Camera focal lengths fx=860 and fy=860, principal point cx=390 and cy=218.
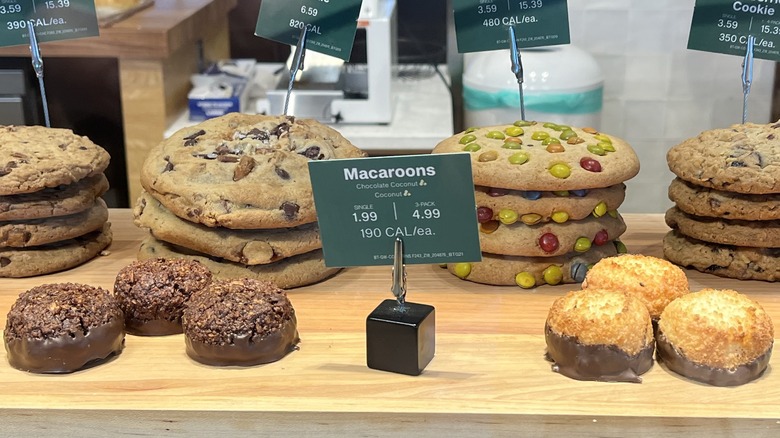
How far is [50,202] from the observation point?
5.72 ft

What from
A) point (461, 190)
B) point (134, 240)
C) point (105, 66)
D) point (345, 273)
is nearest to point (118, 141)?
point (105, 66)

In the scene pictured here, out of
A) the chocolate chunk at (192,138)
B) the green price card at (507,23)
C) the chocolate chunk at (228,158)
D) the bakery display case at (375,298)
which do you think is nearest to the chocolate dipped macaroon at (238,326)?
the bakery display case at (375,298)

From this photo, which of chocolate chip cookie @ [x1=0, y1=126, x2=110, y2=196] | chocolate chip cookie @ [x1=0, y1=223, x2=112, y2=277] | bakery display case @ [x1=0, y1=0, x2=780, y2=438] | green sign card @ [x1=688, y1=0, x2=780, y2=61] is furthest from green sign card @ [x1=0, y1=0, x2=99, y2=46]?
green sign card @ [x1=688, y1=0, x2=780, y2=61]

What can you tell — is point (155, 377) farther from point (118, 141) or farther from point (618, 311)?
point (118, 141)

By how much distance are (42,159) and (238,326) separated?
68 centimetres

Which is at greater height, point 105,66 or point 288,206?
point 105,66

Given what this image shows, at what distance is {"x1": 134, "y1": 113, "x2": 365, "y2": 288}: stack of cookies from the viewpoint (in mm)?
1643

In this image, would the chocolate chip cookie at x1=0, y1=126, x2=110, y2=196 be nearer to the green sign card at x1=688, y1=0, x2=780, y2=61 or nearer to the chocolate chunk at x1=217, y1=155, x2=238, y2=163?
the chocolate chunk at x1=217, y1=155, x2=238, y2=163

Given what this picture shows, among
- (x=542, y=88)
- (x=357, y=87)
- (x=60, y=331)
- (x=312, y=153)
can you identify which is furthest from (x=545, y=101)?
(x=60, y=331)

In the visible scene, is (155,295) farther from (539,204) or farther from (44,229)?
(539,204)

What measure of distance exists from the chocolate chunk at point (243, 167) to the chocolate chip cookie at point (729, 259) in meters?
0.90

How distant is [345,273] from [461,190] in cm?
55

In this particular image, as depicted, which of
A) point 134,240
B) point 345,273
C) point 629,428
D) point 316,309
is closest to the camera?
point 629,428

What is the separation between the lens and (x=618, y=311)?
130 cm
